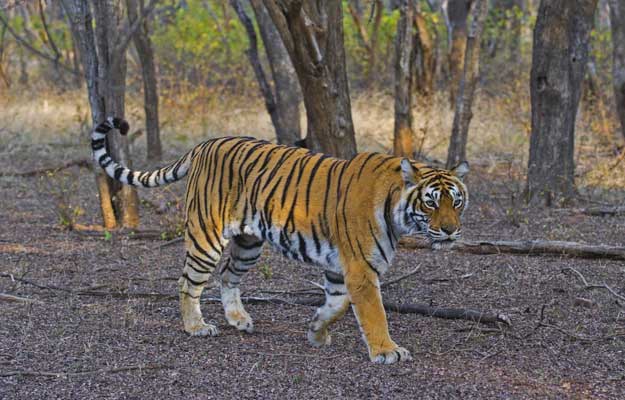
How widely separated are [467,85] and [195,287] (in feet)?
20.5

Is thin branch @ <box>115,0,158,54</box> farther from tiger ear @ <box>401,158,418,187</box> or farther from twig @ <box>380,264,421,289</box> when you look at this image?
tiger ear @ <box>401,158,418,187</box>

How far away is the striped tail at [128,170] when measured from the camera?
6.05 metres

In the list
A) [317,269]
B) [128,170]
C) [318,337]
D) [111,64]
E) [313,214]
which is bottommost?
[317,269]

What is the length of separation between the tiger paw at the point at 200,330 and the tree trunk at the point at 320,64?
2.65m

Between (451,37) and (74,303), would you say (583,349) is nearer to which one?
(74,303)

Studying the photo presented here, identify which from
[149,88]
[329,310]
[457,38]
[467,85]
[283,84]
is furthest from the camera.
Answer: [457,38]

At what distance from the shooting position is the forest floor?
15.3 feet

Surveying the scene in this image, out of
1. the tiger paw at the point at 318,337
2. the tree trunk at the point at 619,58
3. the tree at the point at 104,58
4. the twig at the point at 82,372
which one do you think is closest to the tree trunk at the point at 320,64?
the tree at the point at 104,58

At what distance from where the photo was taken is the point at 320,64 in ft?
24.9

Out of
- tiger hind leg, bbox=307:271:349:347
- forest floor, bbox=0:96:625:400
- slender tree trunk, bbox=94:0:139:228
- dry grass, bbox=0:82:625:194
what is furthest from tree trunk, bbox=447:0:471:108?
tiger hind leg, bbox=307:271:349:347

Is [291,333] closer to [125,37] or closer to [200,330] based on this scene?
[200,330]

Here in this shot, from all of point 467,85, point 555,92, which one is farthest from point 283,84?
point 555,92

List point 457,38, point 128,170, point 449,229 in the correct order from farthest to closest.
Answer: point 457,38 < point 128,170 < point 449,229

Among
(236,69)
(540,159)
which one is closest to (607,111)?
(540,159)
